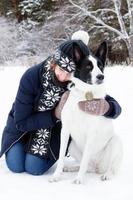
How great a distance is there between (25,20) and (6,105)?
51.5 ft

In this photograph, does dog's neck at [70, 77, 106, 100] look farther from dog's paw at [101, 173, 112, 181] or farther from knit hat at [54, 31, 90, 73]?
dog's paw at [101, 173, 112, 181]

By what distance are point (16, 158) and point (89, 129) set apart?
0.76 m

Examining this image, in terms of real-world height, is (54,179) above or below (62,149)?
below

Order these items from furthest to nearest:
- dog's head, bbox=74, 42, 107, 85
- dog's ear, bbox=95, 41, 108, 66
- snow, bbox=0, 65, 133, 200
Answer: dog's ear, bbox=95, 41, 108, 66, dog's head, bbox=74, 42, 107, 85, snow, bbox=0, 65, 133, 200

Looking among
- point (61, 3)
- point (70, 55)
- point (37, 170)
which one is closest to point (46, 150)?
point (37, 170)

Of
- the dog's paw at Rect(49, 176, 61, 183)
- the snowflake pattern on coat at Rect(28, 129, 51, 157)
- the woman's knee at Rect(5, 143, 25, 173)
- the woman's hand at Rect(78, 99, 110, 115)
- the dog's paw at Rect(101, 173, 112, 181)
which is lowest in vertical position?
the dog's paw at Rect(101, 173, 112, 181)

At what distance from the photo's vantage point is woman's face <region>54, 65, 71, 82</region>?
419 centimetres

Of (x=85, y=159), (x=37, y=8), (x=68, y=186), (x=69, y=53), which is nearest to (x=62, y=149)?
(x=85, y=159)

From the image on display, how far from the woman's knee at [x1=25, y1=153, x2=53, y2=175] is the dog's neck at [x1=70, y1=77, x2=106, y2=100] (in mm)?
731

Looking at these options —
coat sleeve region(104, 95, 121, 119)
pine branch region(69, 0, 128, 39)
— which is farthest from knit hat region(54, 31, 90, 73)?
pine branch region(69, 0, 128, 39)

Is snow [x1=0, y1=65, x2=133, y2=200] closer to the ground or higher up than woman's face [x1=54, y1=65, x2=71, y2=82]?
closer to the ground

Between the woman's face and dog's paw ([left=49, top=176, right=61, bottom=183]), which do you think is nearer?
the woman's face

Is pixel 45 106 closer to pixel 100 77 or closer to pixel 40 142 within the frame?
pixel 40 142

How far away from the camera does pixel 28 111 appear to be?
4543 millimetres
